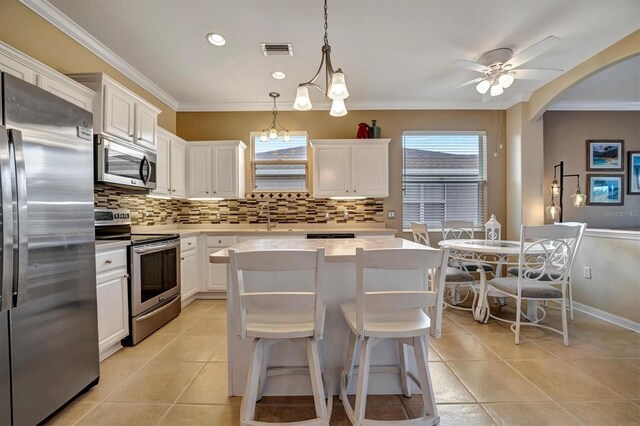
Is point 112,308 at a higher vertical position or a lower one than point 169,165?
lower

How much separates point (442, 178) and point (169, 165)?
12.2ft

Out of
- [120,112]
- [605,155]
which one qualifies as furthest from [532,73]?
[120,112]

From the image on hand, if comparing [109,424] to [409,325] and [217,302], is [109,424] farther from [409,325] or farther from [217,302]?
[217,302]

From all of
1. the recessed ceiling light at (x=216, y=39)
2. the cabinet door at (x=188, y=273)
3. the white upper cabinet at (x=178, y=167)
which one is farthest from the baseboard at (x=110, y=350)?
the recessed ceiling light at (x=216, y=39)

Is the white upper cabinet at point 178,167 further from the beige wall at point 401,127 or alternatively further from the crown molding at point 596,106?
the crown molding at point 596,106

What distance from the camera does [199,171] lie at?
4.02 m

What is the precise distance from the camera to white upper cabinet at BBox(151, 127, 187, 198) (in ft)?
11.2

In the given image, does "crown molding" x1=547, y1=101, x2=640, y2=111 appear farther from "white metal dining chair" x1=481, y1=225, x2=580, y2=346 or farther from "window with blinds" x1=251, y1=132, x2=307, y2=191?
"window with blinds" x1=251, y1=132, x2=307, y2=191

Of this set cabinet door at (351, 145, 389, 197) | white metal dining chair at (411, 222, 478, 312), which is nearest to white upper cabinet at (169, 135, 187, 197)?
cabinet door at (351, 145, 389, 197)

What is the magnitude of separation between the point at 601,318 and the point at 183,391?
3.92 metres

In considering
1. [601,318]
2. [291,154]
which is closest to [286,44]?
→ [291,154]

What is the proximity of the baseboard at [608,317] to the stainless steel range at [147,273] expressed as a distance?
4.43 metres

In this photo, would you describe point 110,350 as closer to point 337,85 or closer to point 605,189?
point 337,85

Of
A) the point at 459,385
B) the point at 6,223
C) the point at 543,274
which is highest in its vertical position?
the point at 6,223
